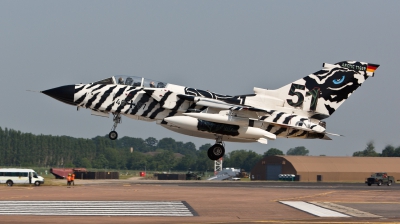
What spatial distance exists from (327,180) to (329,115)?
156 feet

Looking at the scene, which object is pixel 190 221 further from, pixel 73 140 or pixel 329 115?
pixel 73 140

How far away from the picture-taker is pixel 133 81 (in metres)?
35.3

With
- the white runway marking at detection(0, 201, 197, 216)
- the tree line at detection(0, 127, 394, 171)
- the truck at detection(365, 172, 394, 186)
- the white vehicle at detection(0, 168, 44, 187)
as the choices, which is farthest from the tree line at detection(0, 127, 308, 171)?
the white runway marking at detection(0, 201, 197, 216)

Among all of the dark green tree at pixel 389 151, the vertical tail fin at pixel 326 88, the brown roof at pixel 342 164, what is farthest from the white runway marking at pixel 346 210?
the dark green tree at pixel 389 151

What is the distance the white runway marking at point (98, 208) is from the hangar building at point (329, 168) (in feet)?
165

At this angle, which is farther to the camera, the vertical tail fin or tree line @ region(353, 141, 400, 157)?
tree line @ region(353, 141, 400, 157)

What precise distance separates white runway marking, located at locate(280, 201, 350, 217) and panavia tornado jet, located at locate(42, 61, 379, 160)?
3.92 metres

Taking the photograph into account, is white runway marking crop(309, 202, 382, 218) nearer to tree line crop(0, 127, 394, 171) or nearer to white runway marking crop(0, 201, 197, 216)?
white runway marking crop(0, 201, 197, 216)

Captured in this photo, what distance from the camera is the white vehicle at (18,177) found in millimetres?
59594

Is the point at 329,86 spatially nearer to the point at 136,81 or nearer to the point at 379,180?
the point at 136,81

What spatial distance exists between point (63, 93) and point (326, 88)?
15.3 meters

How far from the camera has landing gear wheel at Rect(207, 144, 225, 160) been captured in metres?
36.5

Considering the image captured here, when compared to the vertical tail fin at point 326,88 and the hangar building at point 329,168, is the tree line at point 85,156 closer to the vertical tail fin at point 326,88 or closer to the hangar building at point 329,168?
the hangar building at point 329,168

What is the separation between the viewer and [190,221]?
28203 mm
